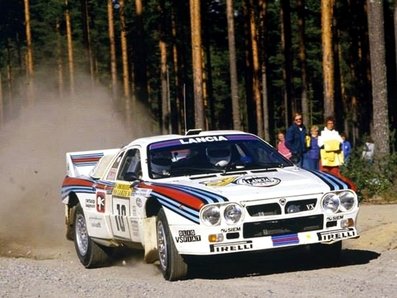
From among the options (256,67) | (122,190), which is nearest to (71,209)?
(122,190)

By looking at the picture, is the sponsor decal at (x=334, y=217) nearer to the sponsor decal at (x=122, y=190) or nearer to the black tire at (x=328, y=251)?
the black tire at (x=328, y=251)

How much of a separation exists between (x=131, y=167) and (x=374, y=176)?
378 inches

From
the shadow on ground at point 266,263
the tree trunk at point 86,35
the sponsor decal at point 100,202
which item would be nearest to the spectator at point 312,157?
the shadow on ground at point 266,263

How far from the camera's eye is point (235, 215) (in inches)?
396

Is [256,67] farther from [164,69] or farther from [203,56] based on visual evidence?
[164,69]

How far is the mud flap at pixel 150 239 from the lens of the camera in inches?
428

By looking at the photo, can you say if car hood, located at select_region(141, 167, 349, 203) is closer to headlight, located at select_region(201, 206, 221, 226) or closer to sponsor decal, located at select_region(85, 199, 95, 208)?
headlight, located at select_region(201, 206, 221, 226)

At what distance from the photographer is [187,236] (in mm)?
10117

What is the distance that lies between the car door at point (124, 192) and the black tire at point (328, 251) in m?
2.15

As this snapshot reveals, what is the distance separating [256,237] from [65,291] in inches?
77.7

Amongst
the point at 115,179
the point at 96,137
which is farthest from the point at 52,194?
the point at 115,179

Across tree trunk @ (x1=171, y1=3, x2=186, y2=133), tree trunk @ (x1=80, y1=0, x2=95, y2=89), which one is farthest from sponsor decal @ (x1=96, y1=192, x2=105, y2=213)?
tree trunk @ (x1=171, y1=3, x2=186, y2=133)

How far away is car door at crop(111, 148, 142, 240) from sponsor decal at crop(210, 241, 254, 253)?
1690 millimetres

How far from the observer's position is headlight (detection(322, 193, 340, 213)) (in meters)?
10.4
